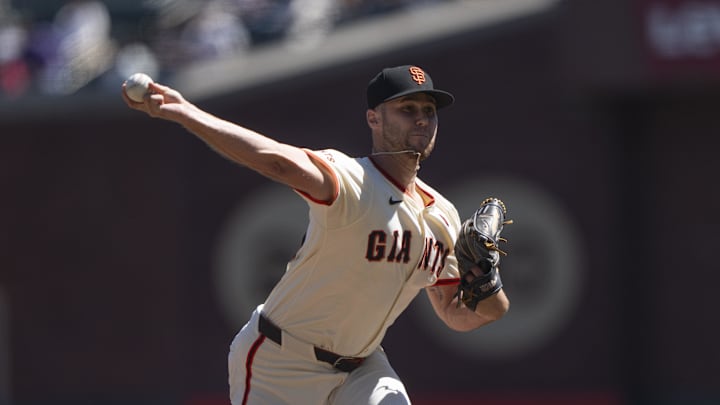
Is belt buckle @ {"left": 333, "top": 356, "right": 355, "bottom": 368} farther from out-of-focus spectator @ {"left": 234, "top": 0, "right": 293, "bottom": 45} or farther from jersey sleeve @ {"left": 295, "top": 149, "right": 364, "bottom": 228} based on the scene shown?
out-of-focus spectator @ {"left": 234, "top": 0, "right": 293, "bottom": 45}

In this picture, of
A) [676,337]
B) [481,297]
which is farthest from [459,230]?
[676,337]

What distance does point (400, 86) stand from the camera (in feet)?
19.8

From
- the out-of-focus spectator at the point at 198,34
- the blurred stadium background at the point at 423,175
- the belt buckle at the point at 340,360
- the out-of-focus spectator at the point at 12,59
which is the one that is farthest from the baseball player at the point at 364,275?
the out-of-focus spectator at the point at 12,59

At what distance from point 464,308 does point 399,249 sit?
1.87ft

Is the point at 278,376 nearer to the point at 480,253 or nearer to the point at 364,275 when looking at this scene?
the point at 364,275

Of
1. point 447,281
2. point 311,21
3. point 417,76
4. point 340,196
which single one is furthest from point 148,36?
point 340,196

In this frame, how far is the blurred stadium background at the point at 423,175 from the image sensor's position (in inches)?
582

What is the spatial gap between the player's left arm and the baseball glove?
64mm

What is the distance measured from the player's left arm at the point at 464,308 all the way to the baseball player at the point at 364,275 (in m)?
0.01

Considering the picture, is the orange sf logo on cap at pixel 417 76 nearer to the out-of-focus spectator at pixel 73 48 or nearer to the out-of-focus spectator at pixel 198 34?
the out-of-focus spectator at pixel 198 34

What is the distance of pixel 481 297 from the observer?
626 centimetres

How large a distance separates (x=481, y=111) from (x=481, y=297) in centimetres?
874

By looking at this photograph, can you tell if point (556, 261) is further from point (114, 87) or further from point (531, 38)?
point (114, 87)

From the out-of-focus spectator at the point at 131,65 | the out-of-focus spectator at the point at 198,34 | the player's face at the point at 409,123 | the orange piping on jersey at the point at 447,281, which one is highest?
the out-of-focus spectator at the point at 198,34
